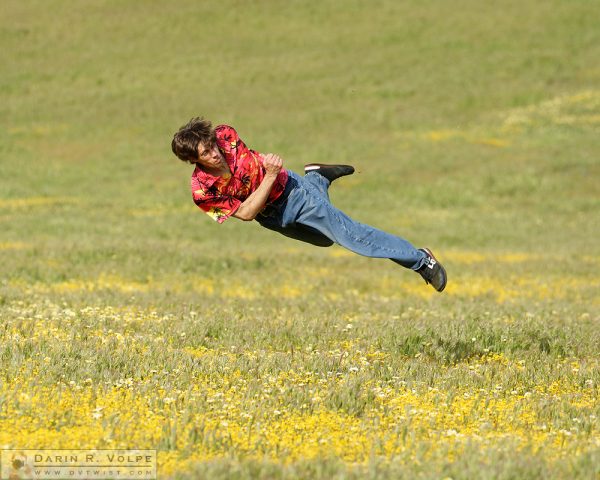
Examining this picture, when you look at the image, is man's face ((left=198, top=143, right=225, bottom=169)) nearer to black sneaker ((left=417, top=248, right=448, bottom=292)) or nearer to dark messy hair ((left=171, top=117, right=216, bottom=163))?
dark messy hair ((left=171, top=117, right=216, bottom=163))

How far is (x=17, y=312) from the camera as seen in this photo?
10.2 metres

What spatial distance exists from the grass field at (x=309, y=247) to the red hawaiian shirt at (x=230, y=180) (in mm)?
1424

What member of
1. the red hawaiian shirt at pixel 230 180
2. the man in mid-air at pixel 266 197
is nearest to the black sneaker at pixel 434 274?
the man in mid-air at pixel 266 197

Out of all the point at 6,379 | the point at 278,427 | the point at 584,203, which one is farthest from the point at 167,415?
the point at 584,203

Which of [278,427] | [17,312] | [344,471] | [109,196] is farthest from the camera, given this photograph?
[109,196]

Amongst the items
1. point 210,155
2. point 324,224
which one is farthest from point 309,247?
point 210,155

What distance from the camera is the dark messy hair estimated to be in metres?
8.11

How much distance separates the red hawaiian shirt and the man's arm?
0.25 meters

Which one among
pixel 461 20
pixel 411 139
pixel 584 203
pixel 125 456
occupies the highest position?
pixel 461 20

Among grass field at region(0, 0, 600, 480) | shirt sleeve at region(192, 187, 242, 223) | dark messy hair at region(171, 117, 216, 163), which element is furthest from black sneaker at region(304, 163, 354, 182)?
grass field at region(0, 0, 600, 480)

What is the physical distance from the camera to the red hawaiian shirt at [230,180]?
8352 mm

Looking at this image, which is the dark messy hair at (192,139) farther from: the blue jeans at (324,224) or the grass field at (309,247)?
the grass field at (309,247)

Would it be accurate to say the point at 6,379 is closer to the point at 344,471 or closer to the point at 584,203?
the point at 344,471

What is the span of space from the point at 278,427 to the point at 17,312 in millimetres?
5452
